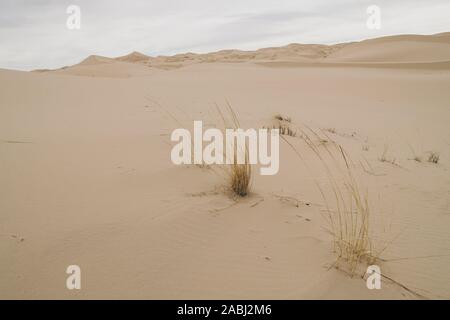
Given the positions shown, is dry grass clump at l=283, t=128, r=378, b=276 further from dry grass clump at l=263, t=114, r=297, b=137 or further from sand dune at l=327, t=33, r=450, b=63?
sand dune at l=327, t=33, r=450, b=63

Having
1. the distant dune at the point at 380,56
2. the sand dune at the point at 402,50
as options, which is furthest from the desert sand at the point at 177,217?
the sand dune at the point at 402,50

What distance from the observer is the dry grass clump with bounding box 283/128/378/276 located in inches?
69.3

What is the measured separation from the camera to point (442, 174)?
3422mm

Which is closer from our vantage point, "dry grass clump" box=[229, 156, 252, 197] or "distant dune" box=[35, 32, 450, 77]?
"dry grass clump" box=[229, 156, 252, 197]

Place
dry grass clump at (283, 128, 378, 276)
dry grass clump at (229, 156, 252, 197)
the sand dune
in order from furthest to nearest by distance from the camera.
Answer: the sand dune → dry grass clump at (229, 156, 252, 197) → dry grass clump at (283, 128, 378, 276)

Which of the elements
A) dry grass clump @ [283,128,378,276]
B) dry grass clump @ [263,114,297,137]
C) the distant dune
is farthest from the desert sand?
the distant dune

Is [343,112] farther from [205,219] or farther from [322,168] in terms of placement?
[205,219]

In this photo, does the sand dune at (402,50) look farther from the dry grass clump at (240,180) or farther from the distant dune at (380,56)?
the dry grass clump at (240,180)

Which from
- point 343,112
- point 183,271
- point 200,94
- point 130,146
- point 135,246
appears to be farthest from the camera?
point 200,94

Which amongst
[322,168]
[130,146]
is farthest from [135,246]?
[322,168]

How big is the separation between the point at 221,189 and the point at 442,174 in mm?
2380

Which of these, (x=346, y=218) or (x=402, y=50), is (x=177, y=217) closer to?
(x=346, y=218)

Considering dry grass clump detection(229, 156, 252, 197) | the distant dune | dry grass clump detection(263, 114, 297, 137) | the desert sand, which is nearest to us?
the desert sand

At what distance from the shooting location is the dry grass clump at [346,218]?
69.3 inches
